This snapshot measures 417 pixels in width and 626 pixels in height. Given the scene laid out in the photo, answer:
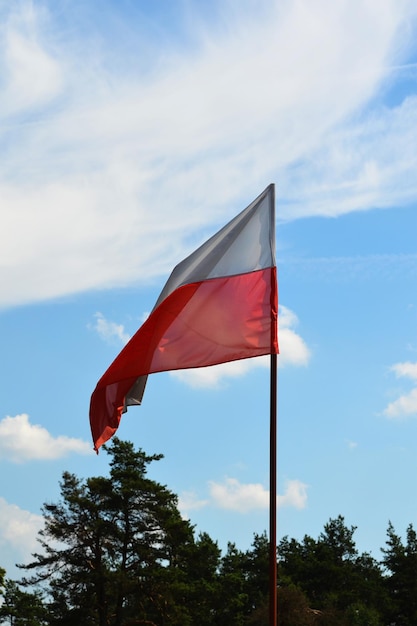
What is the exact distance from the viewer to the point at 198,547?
5238 cm

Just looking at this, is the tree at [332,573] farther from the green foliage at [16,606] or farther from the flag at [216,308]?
the flag at [216,308]

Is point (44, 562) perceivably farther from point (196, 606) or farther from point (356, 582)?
point (356, 582)

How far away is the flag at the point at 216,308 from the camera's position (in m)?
12.0

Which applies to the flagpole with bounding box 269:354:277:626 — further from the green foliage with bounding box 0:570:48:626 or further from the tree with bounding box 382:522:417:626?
the green foliage with bounding box 0:570:48:626

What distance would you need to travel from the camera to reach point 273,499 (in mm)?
10922

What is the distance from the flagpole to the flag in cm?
57

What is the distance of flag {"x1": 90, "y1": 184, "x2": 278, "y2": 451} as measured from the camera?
12016 mm

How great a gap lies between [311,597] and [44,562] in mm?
22582

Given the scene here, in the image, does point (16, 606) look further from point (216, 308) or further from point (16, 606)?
point (216, 308)

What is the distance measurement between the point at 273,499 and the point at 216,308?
2.66 m

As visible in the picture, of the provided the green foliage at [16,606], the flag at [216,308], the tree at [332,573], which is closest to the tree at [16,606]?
the green foliage at [16,606]

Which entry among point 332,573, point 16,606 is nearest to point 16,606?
point 16,606

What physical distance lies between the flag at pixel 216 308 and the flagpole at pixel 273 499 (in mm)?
573

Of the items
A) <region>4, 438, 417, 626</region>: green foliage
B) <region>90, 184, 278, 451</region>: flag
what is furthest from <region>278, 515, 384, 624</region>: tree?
<region>90, 184, 278, 451</region>: flag
